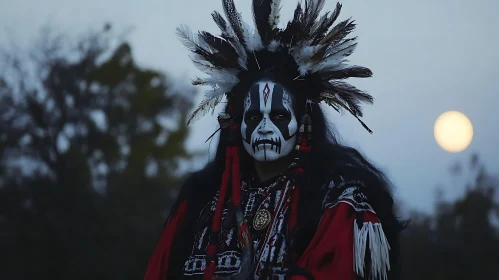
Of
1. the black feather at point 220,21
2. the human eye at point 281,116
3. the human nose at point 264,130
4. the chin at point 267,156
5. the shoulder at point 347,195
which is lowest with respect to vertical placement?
the shoulder at point 347,195

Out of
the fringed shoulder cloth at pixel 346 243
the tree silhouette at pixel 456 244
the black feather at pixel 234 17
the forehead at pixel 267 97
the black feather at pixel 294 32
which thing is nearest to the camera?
the fringed shoulder cloth at pixel 346 243

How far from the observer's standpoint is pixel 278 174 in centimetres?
497

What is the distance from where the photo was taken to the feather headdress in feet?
16.4

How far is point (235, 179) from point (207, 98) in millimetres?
555

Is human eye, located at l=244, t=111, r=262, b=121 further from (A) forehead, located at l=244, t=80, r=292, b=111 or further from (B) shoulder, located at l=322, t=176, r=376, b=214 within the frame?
(B) shoulder, located at l=322, t=176, r=376, b=214

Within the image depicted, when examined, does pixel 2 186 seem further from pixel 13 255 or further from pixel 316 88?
pixel 316 88

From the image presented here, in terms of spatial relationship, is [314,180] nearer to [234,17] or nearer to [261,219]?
[261,219]

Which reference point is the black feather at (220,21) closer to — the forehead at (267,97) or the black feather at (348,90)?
the forehead at (267,97)

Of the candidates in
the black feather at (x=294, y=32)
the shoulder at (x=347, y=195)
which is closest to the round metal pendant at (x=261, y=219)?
the shoulder at (x=347, y=195)

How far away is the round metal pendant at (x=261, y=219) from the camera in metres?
4.75

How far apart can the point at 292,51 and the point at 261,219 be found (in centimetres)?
97

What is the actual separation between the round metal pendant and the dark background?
384 inches

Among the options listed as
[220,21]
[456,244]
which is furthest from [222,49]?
[456,244]

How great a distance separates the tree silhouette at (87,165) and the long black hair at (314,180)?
1114cm
